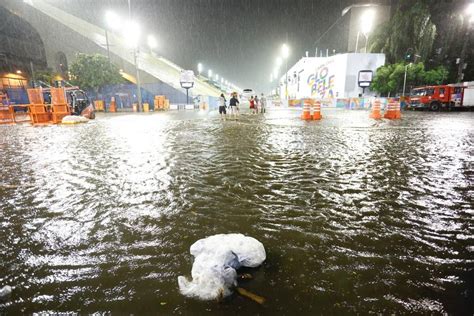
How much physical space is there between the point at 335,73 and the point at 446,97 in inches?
810

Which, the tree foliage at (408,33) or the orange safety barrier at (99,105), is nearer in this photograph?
the orange safety barrier at (99,105)

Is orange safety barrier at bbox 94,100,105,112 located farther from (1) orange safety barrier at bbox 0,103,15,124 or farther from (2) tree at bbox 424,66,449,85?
(2) tree at bbox 424,66,449,85

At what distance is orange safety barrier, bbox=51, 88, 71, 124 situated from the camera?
16641 mm

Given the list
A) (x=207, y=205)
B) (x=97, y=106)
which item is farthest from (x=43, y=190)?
(x=97, y=106)

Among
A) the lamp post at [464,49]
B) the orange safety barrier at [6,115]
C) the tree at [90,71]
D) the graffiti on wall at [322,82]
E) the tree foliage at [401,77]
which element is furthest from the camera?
the graffiti on wall at [322,82]

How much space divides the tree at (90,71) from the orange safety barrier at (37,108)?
62.7 ft

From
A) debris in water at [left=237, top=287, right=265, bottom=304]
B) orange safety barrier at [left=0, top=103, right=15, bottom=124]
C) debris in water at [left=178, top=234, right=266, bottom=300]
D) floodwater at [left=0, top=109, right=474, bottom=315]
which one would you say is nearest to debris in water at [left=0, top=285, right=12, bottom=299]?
floodwater at [left=0, top=109, right=474, bottom=315]

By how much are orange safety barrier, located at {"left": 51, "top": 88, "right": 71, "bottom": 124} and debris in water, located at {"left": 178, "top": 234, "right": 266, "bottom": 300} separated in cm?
1799

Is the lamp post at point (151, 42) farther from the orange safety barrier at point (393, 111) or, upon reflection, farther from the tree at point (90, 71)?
the orange safety barrier at point (393, 111)

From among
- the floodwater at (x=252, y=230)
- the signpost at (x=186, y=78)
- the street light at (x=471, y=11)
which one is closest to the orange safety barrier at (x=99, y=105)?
the signpost at (x=186, y=78)

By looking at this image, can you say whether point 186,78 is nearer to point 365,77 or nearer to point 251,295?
point 365,77

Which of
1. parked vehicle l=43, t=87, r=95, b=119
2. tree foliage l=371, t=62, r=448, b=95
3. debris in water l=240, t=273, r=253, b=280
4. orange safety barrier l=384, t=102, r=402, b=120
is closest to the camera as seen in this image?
debris in water l=240, t=273, r=253, b=280

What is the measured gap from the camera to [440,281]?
7.56 ft

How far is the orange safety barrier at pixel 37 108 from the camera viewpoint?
1623 cm
